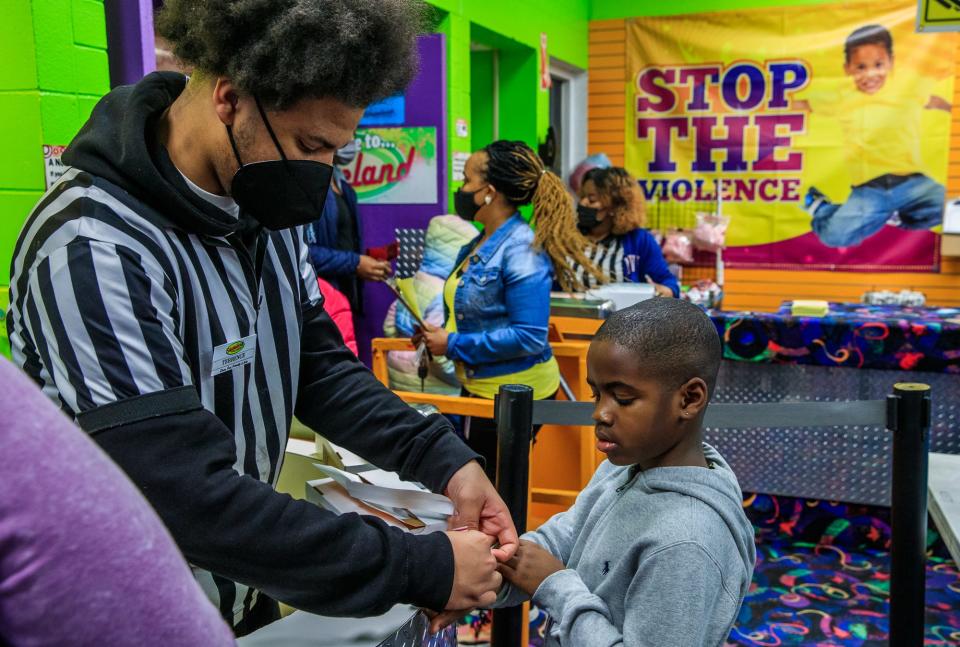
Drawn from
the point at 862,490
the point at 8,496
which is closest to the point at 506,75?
the point at 862,490

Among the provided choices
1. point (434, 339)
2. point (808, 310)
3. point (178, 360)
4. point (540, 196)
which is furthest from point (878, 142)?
point (178, 360)

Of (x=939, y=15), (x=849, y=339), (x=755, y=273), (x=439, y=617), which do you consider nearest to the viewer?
(x=439, y=617)

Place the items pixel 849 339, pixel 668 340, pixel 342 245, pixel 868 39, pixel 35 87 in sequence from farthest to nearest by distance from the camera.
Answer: pixel 868 39
pixel 342 245
pixel 849 339
pixel 35 87
pixel 668 340

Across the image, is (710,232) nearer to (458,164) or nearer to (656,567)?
(458,164)

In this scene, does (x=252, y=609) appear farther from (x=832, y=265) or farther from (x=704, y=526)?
(x=832, y=265)

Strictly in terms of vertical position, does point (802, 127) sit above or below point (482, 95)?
below

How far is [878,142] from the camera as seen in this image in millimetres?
7695

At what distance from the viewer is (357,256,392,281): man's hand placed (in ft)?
14.4

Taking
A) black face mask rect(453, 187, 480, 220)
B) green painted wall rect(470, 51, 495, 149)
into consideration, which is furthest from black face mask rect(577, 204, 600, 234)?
green painted wall rect(470, 51, 495, 149)

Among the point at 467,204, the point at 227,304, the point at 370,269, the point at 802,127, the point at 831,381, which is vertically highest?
the point at 802,127

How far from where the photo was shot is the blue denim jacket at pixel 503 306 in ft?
10.3

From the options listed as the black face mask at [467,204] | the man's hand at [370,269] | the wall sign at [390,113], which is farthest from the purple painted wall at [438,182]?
the black face mask at [467,204]

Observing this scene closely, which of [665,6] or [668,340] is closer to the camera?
[668,340]

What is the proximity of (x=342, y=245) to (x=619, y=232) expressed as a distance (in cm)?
159
